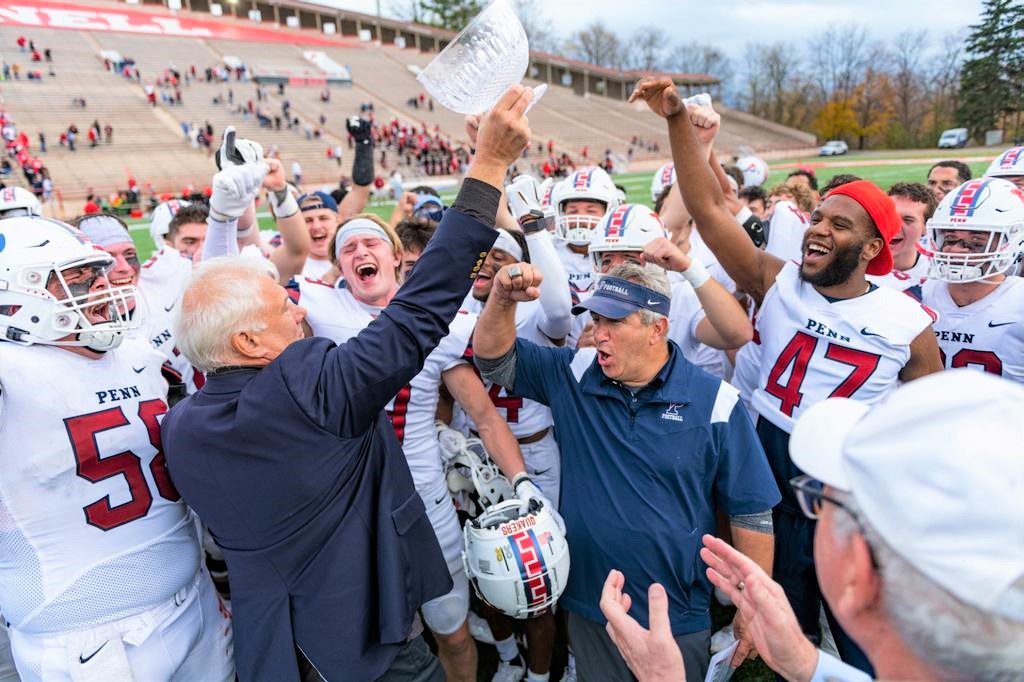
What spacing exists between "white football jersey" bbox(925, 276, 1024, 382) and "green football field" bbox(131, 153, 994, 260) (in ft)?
54.5

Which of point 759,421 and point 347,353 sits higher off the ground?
point 347,353

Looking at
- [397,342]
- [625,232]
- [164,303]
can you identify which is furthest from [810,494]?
[164,303]

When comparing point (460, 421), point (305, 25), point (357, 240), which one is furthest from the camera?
point (305, 25)

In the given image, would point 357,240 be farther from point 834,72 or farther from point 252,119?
point 834,72

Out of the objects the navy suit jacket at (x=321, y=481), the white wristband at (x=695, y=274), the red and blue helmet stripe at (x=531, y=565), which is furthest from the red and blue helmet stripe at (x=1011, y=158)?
the navy suit jacket at (x=321, y=481)

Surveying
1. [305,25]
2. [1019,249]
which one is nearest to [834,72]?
[305,25]

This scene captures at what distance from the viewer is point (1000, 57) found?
6508 mm

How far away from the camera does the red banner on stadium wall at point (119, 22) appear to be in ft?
153

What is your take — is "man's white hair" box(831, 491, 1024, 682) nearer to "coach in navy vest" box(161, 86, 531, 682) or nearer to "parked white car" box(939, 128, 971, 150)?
"coach in navy vest" box(161, 86, 531, 682)

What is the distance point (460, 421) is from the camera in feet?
11.5

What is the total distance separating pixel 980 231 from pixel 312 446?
11.6ft

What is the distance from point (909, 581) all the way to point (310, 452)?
147 centimetres

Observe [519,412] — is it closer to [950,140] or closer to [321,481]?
[321,481]

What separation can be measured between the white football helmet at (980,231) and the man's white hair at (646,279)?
184cm
